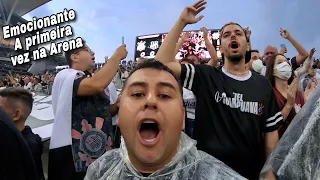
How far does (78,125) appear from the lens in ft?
8.32

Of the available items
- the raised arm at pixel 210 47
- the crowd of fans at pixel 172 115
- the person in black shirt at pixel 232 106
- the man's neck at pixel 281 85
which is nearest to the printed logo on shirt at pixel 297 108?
the crowd of fans at pixel 172 115

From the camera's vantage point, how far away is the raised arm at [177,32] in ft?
7.37

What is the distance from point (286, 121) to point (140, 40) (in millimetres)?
23019

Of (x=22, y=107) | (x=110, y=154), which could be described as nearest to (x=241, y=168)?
(x=110, y=154)

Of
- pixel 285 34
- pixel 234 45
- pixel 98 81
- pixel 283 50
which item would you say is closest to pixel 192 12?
pixel 234 45

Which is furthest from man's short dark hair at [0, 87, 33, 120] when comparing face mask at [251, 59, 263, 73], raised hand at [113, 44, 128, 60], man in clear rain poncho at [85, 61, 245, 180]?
face mask at [251, 59, 263, 73]

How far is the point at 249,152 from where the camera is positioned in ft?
7.17

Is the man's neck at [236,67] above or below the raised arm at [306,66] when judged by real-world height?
above

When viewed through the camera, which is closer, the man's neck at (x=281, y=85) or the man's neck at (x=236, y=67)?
the man's neck at (x=236, y=67)

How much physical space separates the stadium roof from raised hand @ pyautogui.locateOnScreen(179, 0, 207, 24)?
38.1 meters

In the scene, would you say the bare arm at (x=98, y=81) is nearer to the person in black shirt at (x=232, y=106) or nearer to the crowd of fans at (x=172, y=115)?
the crowd of fans at (x=172, y=115)

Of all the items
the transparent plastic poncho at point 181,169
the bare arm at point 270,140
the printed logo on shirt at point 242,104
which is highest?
the printed logo on shirt at point 242,104

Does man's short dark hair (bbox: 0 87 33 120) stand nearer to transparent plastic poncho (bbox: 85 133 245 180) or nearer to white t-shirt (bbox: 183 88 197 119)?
white t-shirt (bbox: 183 88 197 119)

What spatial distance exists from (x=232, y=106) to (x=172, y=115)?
1013mm
